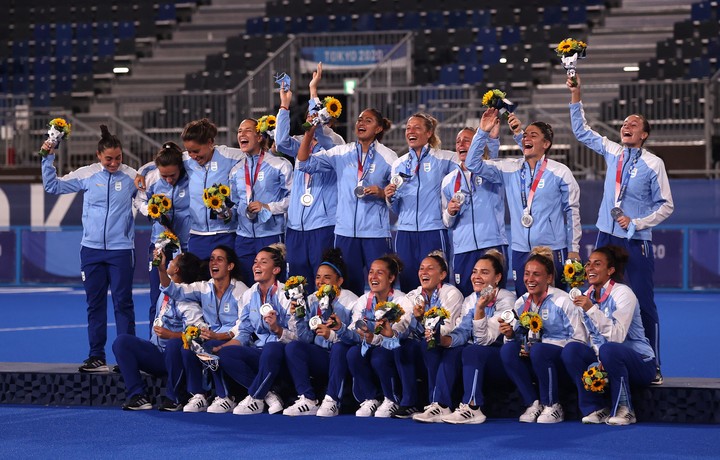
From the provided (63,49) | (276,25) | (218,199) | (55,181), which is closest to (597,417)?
(218,199)

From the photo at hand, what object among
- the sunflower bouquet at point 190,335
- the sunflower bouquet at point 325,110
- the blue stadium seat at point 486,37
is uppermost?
the blue stadium seat at point 486,37

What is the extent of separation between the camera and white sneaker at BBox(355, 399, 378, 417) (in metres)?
8.18

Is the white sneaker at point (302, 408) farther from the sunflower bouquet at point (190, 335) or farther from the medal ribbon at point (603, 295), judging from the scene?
the medal ribbon at point (603, 295)

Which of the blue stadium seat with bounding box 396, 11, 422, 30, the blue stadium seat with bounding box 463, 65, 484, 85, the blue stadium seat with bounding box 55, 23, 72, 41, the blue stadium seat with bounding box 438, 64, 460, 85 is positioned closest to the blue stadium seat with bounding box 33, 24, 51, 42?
the blue stadium seat with bounding box 55, 23, 72, 41

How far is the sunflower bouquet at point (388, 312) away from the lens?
25.5 ft

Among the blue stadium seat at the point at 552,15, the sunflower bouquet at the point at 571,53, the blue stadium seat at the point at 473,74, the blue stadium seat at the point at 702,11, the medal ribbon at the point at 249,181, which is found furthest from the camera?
the blue stadium seat at the point at 552,15

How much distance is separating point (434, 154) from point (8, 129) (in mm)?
14091

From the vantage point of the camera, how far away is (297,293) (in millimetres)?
7984

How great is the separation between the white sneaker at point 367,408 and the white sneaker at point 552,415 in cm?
115

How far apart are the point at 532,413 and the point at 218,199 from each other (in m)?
2.76

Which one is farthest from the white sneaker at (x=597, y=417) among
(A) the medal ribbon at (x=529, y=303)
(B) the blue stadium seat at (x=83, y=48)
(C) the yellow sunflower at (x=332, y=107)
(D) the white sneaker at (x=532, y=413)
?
(B) the blue stadium seat at (x=83, y=48)

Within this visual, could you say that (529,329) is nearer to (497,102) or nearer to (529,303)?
(529,303)

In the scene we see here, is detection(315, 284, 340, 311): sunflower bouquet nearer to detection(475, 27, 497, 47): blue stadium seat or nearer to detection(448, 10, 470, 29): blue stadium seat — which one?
detection(475, 27, 497, 47): blue stadium seat

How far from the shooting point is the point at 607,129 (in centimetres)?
1886
